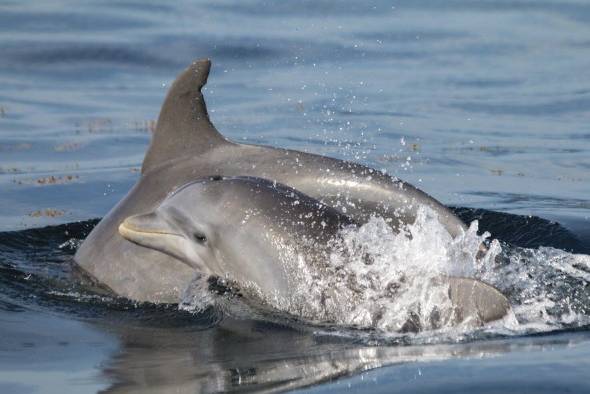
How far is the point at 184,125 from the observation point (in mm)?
9977

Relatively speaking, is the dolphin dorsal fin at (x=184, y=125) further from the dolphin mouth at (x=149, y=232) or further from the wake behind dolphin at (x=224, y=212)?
the dolphin mouth at (x=149, y=232)

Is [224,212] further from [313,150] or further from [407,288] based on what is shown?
[313,150]

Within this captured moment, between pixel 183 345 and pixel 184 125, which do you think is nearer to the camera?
pixel 183 345

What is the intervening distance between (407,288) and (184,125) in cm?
273

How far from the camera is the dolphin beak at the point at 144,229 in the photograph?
8.62 meters

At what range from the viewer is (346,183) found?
9391 millimetres

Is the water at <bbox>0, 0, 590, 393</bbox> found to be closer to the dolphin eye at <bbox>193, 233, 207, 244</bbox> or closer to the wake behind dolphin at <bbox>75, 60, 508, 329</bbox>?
the wake behind dolphin at <bbox>75, 60, 508, 329</bbox>

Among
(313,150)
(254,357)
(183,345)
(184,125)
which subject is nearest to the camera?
(254,357)

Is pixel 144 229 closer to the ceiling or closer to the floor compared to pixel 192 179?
closer to the floor

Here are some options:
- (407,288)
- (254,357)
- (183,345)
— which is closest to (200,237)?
(183,345)

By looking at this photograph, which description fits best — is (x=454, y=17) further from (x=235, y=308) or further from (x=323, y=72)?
(x=235, y=308)

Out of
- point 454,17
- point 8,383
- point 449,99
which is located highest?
point 454,17

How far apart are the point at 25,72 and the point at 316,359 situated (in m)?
15.4

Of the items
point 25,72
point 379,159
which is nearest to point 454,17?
point 25,72
